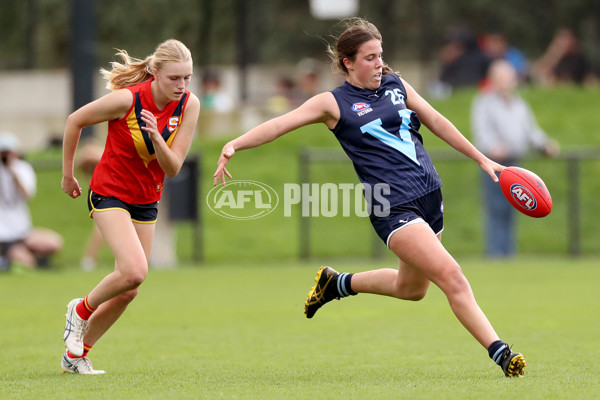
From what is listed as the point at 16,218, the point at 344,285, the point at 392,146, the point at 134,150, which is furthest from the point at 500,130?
the point at 134,150

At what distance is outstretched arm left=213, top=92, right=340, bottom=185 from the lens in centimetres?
620

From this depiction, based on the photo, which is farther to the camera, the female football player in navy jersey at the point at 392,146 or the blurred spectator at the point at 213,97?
the blurred spectator at the point at 213,97

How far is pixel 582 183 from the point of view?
17578 millimetres

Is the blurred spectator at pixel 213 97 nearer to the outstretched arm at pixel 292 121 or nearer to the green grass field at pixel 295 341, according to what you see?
the green grass field at pixel 295 341

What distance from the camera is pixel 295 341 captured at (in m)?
8.27

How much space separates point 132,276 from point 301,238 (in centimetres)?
967

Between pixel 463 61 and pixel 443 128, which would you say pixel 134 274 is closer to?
pixel 443 128

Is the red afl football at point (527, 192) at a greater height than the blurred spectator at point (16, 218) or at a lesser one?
greater

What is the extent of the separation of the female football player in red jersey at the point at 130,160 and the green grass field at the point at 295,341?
0.50 m

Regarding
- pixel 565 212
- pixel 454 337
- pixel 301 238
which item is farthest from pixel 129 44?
pixel 454 337

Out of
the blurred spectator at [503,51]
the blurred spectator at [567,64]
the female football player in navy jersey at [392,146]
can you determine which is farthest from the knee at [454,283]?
the blurred spectator at [567,64]

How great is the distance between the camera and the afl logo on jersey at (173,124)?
260 inches

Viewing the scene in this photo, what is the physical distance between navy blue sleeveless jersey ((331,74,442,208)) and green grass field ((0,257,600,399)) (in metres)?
1.15

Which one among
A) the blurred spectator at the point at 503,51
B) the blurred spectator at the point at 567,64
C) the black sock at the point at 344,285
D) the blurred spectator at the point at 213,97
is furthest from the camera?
the blurred spectator at the point at 567,64
